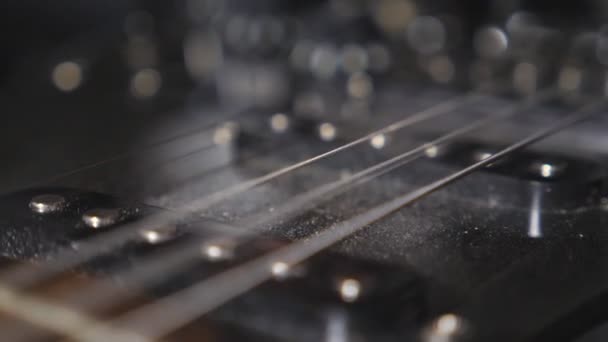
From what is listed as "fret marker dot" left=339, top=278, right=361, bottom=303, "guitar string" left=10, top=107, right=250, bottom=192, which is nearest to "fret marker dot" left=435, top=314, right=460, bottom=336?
"fret marker dot" left=339, top=278, right=361, bottom=303

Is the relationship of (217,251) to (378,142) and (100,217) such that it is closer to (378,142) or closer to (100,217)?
(100,217)

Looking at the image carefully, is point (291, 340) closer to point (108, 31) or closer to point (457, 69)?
point (457, 69)

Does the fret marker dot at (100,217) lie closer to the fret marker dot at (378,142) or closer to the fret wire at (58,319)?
the fret wire at (58,319)

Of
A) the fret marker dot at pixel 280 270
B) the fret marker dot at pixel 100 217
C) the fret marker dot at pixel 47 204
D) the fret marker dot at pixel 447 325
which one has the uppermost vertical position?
the fret marker dot at pixel 47 204

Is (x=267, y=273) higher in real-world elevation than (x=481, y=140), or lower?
lower

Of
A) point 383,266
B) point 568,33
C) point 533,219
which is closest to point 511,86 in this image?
point 568,33

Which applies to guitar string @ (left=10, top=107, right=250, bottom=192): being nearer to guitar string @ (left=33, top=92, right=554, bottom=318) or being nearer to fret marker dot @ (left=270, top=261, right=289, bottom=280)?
guitar string @ (left=33, top=92, right=554, bottom=318)

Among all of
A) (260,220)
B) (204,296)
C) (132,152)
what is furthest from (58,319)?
(132,152)

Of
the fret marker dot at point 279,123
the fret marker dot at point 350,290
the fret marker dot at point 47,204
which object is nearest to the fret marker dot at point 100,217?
the fret marker dot at point 47,204
